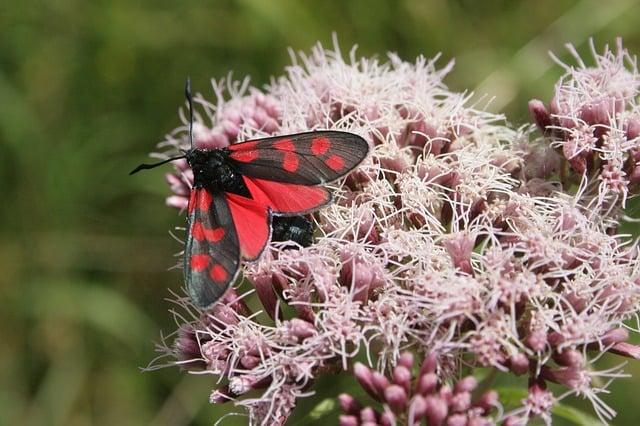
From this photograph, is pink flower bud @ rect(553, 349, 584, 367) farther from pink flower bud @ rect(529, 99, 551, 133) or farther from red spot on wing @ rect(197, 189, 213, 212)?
red spot on wing @ rect(197, 189, 213, 212)

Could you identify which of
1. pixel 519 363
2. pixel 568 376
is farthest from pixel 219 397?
pixel 568 376

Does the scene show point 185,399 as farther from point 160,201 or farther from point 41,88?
point 41,88

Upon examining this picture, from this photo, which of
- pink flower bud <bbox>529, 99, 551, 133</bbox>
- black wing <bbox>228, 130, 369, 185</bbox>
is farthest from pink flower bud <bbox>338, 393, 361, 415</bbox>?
pink flower bud <bbox>529, 99, 551, 133</bbox>

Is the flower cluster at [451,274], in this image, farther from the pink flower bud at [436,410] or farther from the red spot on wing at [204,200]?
the red spot on wing at [204,200]

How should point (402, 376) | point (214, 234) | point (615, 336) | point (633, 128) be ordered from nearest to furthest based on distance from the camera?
point (402, 376) → point (615, 336) → point (214, 234) → point (633, 128)

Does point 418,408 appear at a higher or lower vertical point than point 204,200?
lower

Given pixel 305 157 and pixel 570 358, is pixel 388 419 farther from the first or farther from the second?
pixel 305 157
